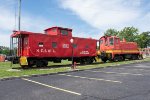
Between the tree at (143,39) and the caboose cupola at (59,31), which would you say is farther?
the tree at (143,39)

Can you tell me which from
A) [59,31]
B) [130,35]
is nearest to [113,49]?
[59,31]

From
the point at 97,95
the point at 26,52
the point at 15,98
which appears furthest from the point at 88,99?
the point at 26,52

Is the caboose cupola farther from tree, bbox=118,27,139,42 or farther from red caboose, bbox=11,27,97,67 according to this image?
tree, bbox=118,27,139,42

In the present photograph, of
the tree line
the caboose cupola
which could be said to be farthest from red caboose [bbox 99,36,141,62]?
the tree line

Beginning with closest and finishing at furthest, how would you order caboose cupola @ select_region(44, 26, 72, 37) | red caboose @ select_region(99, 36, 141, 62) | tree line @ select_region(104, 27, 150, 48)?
caboose cupola @ select_region(44, 26, 72, 37) → red caboose @ select_region(99, 36, 141, 62) → tree line @ select_region(104, 27, 150, 48)

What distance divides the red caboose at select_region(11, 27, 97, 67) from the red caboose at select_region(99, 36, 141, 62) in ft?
11.0

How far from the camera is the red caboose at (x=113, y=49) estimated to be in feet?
102

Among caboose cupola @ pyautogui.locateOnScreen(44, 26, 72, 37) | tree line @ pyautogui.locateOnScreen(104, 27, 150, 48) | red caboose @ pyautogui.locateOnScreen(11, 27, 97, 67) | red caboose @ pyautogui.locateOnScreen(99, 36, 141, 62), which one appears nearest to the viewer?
red caboose @ pyautogui.locateOnScreen(11, 27, 97, 67)

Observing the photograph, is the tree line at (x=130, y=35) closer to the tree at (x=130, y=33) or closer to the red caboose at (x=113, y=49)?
the tree at (x=130, y=33)

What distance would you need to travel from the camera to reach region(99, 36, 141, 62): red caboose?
102 feet

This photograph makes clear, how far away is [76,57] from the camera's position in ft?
91.9

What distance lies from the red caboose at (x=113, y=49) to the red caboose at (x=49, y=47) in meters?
3.35

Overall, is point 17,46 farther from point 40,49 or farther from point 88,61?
point 88,61

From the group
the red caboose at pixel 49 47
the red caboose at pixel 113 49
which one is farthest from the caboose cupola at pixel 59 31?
the red caboose at pixel 113 49
